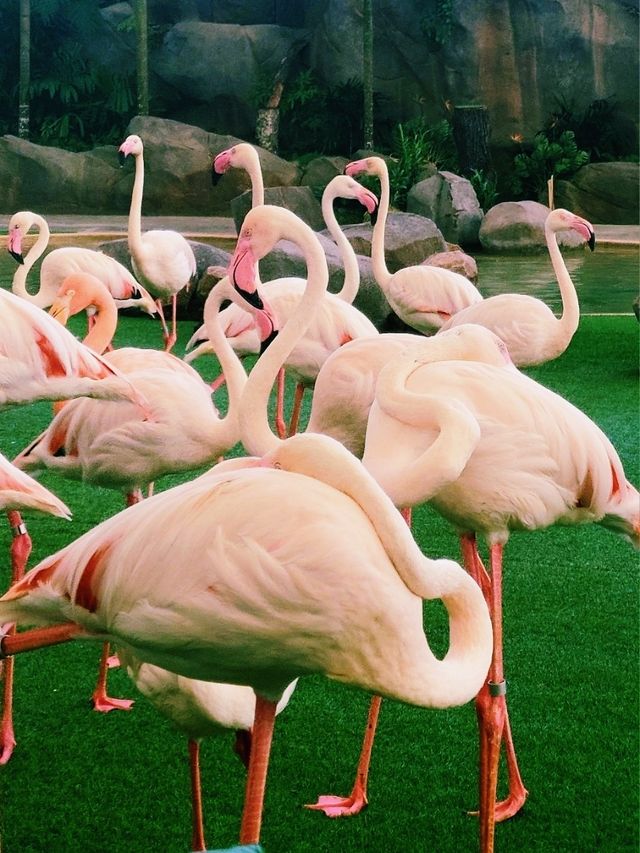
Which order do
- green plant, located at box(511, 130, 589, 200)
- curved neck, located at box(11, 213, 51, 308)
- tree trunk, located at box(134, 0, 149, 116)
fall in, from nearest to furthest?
1. curved neck, located at box(11, 213, 51, 308)
2. green plant, located at box(511, 130, 589, 200)
3. tree trunk, located at box(134, 0, 149, 116)

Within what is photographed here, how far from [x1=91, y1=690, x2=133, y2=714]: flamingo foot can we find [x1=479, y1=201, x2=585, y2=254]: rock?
10825 millimetres

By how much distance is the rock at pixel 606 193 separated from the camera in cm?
1502

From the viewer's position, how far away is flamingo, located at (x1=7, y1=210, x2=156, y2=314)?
227 inches

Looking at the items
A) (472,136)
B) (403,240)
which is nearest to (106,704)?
(403,240)

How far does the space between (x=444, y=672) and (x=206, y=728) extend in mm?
560

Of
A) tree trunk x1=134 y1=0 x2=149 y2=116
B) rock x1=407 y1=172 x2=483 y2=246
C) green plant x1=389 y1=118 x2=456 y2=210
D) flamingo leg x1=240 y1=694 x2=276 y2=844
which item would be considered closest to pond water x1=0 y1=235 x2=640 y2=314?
rock x1=407 y1=172 x2=483 y2=246

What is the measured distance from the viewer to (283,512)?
1.63 m

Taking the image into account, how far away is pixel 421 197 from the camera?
13.1 metres

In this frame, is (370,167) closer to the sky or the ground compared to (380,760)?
closer to the sky


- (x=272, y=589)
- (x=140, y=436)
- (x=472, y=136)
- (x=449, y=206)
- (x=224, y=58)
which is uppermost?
(x=224, y=58)

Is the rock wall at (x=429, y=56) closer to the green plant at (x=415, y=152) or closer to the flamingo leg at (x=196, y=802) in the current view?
the green plant at (x=415, y=152)

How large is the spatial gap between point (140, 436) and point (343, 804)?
1.11 m

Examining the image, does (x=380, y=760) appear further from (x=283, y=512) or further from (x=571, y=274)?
(x=571, y=274)

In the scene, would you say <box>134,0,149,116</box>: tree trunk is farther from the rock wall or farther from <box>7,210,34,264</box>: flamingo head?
<box>7,210,34,264</box>: flamingo head
